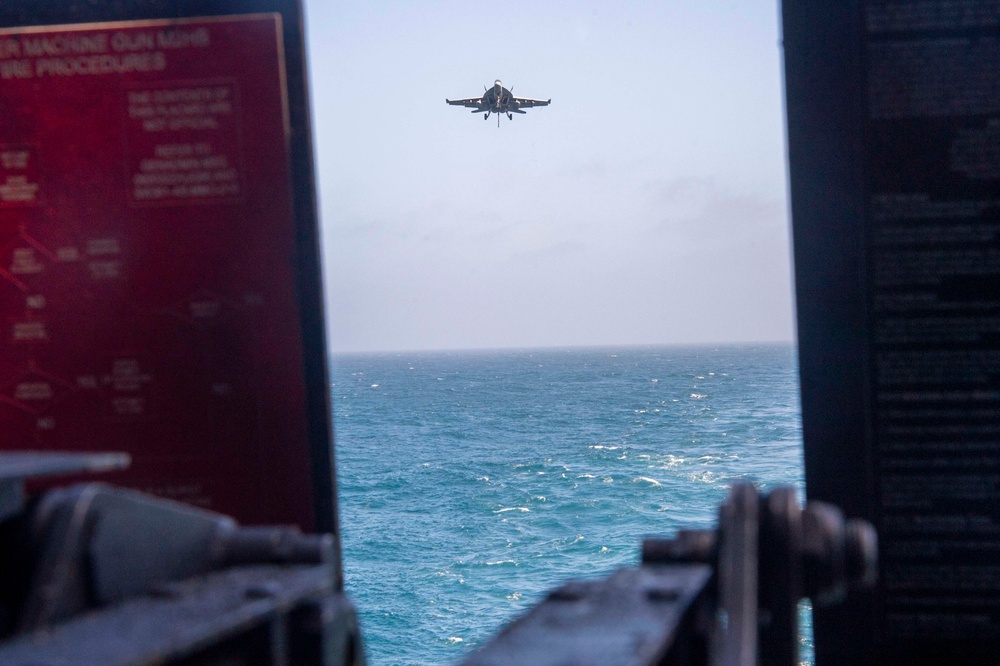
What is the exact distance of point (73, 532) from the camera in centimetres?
237

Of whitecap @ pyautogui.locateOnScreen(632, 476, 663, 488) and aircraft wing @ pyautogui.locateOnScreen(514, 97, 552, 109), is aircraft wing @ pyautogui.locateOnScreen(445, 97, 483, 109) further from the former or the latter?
whitecap @ pyautogui.locateOnScreen(632, 476, 663, 488)

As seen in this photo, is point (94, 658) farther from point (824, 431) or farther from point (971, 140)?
point (971, 140)

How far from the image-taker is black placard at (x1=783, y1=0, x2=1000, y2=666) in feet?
16.7

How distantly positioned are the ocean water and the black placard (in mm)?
32708

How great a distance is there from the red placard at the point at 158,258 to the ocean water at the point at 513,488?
3386 centimetres

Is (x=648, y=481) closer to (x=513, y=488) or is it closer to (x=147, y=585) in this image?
(x=513, y=488)

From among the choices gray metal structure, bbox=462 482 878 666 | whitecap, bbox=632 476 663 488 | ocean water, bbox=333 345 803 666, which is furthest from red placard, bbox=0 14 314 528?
whitecap, bbox=632 476 663 488

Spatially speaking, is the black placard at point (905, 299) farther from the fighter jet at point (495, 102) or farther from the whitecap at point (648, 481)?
the whitecap at point (648, 481)

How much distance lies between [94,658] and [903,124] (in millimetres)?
4841

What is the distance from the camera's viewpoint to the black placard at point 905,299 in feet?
16.7

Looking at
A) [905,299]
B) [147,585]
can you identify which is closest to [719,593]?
[147,585]

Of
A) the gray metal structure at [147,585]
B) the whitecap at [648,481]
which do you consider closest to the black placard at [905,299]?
the gray metal structure at [147,585]

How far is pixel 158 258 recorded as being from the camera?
5023 millimetres

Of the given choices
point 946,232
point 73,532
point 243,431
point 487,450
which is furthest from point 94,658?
point 487,450
